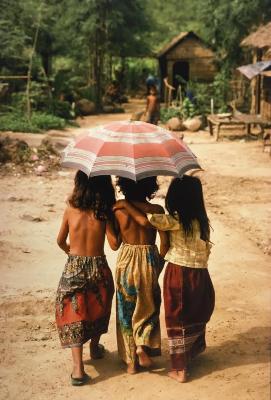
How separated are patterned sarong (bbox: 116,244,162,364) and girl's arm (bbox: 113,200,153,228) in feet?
0.55

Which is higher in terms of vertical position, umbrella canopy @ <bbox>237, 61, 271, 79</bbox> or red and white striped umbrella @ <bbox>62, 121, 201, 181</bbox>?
umbrella canopy @ <bbox>237, 61, 271, 79</bbox>

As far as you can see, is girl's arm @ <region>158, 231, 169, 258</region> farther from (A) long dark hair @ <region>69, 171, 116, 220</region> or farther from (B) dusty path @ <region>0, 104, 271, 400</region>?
(B) dusty path @ <region>0, 104, 271, 400</region>

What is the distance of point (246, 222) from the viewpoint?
7.79m

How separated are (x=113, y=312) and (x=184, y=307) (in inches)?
63.3

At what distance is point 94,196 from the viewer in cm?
354

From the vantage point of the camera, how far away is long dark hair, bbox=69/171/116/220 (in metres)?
3.54

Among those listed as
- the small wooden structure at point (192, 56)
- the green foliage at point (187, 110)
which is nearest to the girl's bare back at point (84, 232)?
the green foliage at point (187, 110)

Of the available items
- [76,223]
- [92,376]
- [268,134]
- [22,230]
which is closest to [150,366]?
[92,376]

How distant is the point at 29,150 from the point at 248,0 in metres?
10.8

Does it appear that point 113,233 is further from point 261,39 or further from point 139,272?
point 261,39

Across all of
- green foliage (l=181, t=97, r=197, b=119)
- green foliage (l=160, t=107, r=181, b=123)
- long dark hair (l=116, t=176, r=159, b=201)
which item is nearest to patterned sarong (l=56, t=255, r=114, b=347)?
long dark hair (l=116, t=176, r=159, b=201)

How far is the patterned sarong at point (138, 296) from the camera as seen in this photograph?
3527 millimetres

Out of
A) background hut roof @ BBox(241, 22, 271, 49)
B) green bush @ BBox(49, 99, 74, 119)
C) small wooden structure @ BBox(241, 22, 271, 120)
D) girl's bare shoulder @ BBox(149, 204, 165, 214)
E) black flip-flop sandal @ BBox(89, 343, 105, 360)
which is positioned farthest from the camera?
green bush @ BBox(49, 99, 74, 119)

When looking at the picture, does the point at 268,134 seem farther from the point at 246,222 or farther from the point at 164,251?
the point at 164,251
